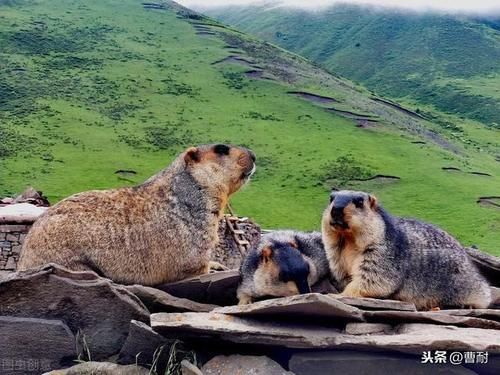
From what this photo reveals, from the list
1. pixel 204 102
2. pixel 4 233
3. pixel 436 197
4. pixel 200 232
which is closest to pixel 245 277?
pixel 200 232

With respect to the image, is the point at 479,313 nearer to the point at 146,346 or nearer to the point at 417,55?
the point at 146,346

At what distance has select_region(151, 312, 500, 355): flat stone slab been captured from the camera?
6703 mm

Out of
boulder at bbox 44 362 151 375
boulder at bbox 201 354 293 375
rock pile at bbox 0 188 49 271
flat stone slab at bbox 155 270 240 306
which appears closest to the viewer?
boulder at bbox 201 354 293 375

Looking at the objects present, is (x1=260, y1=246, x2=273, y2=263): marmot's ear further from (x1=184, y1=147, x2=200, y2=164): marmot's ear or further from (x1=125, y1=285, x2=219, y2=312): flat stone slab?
(x1=184, y1=147, x2=200, y2=164): marmot's ear

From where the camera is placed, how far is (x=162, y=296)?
8352 millimetres

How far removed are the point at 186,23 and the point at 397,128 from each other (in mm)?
47969

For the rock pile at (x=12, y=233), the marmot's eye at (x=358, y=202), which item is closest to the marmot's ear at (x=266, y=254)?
the marmot's eye at (x=358, y=202)

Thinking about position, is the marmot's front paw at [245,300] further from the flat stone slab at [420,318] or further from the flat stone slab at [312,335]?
the flat stone slab at [420,318]

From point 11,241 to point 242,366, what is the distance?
14771 mm

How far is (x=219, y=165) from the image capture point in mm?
9758

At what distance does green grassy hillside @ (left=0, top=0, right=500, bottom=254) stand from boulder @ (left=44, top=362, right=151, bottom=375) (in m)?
47.2

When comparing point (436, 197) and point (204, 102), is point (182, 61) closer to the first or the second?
point (204, 102)

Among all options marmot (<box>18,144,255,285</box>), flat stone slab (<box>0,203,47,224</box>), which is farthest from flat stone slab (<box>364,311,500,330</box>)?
flat stone slab (<box>0,203,47,224</box>)

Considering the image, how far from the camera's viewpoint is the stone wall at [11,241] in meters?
20.2
